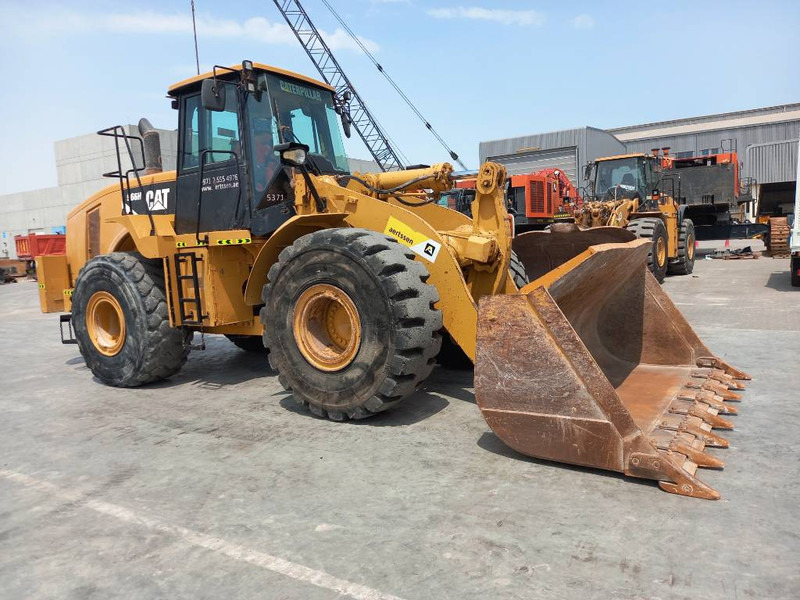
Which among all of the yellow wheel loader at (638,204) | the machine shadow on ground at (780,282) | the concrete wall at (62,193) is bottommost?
the machine shadow on ground at (780,282)

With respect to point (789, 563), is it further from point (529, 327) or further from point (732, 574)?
point (529, 327)

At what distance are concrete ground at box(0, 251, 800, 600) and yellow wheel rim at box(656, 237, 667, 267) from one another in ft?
25.3

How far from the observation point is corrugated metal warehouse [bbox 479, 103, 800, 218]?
30.3m

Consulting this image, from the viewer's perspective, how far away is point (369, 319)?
13.5ft

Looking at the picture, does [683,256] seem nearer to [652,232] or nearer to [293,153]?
[652,232]

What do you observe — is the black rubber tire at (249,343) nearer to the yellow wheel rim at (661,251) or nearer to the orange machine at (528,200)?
the yellow wheel rim at (661,251)

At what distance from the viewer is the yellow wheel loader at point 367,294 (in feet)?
10.8

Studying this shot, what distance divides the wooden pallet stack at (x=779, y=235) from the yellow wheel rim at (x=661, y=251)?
18.0 feet

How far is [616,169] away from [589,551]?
45.6 ft

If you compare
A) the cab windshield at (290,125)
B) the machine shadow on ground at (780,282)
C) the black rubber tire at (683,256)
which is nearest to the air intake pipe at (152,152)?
the cab windshield at (290,125)

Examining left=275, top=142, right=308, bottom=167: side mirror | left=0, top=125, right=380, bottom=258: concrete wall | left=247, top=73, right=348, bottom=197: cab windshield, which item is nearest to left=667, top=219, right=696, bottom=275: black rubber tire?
left=247, top=73, right=348, bottom=197: cab windshield

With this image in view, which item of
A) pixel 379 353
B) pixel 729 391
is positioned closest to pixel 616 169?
pixel 729 391

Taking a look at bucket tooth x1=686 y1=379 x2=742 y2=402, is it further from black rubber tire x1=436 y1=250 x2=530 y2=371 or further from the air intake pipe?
the air intake pipe

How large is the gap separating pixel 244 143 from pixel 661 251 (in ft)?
33.1
